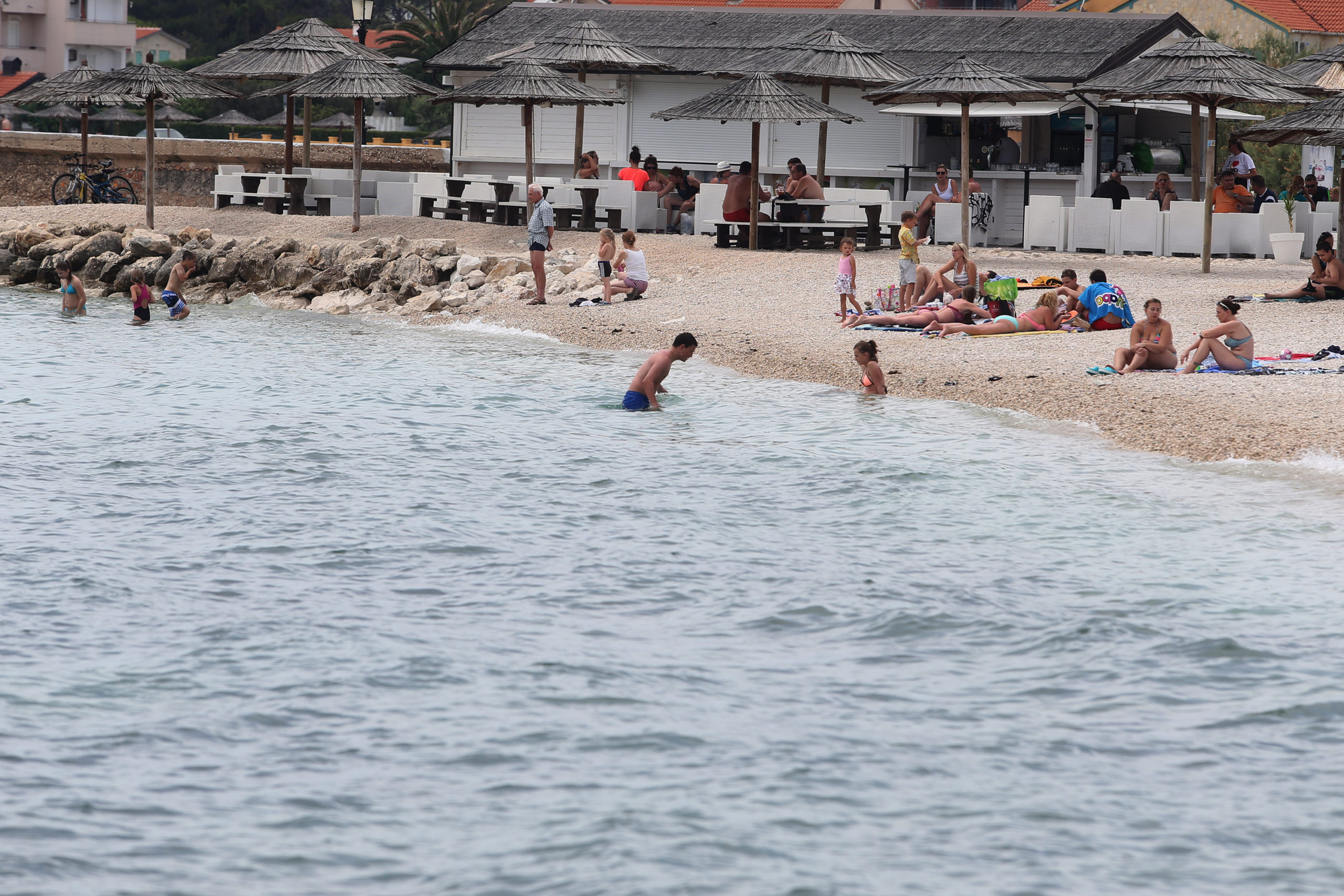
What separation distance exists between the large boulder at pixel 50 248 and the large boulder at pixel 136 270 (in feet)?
5.27

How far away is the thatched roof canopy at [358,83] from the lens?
894 inches

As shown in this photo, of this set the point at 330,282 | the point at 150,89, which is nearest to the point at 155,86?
the point at 150,89

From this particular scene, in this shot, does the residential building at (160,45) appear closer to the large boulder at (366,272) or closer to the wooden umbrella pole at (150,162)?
the wooden umbrella pole at (150,162)

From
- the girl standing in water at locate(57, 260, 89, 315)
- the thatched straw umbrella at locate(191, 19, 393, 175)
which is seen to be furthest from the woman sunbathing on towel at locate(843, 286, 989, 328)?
the girl standing in water at locate(57, 260, 89, 315)

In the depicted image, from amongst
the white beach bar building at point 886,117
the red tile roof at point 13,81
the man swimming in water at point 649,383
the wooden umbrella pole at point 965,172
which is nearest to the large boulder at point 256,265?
the white beach bar building at point 886,117

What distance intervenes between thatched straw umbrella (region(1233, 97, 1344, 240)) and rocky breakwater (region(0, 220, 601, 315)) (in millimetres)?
8877

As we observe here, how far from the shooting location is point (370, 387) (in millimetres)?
15578

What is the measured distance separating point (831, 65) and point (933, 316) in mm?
6778

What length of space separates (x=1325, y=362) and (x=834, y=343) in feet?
16.7

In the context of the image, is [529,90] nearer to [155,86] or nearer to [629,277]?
[629,277]

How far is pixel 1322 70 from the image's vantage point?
24.1m

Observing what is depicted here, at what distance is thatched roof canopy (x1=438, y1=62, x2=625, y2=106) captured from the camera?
22016 mm

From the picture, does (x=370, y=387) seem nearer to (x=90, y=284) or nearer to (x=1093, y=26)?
(x=90, y=284)

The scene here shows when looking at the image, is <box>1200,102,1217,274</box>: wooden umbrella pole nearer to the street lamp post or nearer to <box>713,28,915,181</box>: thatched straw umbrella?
<box>713,28,915,181</box>: thatched straw umbrella
